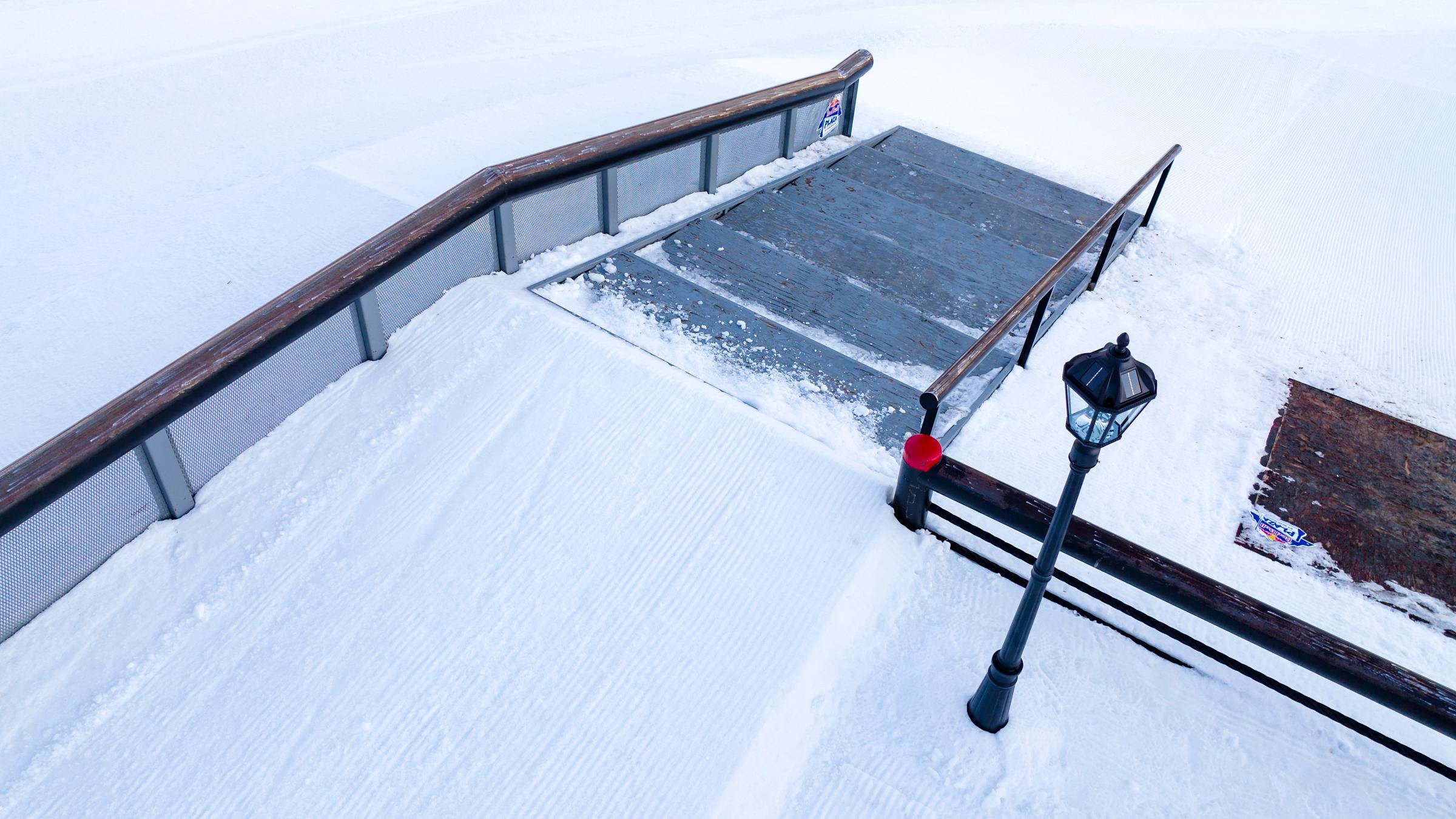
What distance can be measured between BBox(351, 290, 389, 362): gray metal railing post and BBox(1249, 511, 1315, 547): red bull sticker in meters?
4.74

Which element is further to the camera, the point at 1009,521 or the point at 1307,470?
the point at 1307,470

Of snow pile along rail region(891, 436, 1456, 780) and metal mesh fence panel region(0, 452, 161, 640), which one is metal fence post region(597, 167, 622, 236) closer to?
snow pile along rail region(891, 436, 1456, 780)

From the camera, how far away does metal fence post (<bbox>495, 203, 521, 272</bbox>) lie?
5.54 meters

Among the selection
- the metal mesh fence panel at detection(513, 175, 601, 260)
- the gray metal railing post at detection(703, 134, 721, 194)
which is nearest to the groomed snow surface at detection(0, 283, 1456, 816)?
the metal mesh fence panel at detection(513, 175, 601, 260)

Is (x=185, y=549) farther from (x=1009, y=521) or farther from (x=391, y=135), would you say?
(x=391, y=135)

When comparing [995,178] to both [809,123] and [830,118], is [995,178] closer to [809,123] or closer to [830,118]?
[830,118]

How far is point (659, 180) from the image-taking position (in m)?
6.59

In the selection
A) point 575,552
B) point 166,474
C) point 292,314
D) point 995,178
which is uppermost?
point 292,314

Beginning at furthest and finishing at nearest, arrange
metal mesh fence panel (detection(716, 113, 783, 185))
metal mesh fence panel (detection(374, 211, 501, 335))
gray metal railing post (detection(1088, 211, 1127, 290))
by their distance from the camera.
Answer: metal mesh fence panel (detection(716, 113, 783, 185)) < gray metal railing post (detection(1088, 211, 1127, 290)) < metal mesh fence panel (detection(374, 211, 501, 335))

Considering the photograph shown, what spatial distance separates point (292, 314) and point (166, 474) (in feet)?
2.92

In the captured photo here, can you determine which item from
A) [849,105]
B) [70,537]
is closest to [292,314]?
[70,537]

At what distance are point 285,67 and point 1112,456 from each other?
811 cm

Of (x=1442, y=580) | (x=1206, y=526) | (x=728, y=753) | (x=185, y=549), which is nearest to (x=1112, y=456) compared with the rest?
(x=1206, y=526)

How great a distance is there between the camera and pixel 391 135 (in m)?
7.78
